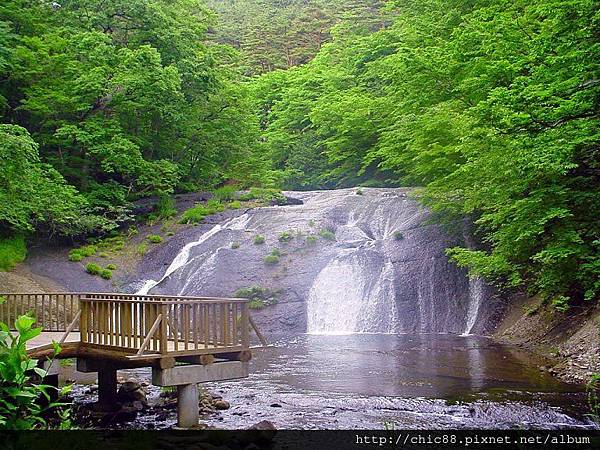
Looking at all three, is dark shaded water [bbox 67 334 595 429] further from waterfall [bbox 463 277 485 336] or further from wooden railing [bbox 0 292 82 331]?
waterfall [bbox 463 277 485 336]

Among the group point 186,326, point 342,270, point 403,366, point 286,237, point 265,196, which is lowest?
point 403,366

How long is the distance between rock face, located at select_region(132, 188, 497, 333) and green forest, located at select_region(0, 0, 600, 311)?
1.34m

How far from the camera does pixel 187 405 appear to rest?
9.41m

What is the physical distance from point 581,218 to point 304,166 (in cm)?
2656

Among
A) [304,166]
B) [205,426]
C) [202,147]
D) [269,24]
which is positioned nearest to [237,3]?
[269,24]

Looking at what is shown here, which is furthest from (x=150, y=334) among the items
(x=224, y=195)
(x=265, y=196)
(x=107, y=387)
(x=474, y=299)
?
(x=224, y=195)

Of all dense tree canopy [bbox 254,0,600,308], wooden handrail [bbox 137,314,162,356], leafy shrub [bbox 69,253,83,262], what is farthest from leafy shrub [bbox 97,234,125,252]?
wooden handrail [bbox 137,314,162,356]

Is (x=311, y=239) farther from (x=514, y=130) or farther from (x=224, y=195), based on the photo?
(x=514, y=130)

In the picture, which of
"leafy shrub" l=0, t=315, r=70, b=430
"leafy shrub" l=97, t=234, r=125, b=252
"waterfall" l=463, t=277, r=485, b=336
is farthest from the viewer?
"leafy shrub" l=97, t=234, r=125, b=252

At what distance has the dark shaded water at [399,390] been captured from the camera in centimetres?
Result: 972

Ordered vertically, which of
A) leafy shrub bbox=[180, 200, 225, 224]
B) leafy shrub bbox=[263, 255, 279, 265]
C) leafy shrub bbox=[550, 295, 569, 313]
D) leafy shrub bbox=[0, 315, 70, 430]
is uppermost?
A: leafy shrub bbox=[180, 200, 225, 224]

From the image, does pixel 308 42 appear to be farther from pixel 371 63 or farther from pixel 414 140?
pixel 414 140

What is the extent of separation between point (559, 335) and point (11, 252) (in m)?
19.9

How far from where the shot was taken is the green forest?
42.1ft
